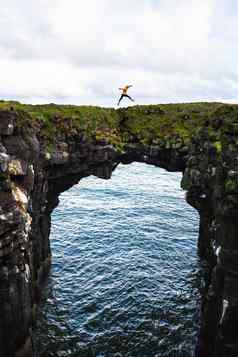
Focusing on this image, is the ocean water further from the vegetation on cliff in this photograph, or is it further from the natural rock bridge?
the vegetation on cliff

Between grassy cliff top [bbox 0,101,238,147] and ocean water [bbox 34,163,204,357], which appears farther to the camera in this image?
grassy cliff top [bbox 0,101,238,147]

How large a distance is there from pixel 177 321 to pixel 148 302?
13.7 ft

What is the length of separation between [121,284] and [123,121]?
2021cm

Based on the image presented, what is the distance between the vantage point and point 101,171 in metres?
41.1

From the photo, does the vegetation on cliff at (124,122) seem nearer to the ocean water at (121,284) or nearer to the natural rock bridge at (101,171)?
the natural rock bridge at (101,171)

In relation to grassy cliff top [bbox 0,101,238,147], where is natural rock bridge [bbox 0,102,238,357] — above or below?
below

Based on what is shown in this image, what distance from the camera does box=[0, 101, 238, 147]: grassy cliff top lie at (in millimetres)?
37188

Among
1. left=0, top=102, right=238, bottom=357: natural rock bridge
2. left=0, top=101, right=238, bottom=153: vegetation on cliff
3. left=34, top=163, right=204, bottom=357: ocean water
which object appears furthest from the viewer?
left=0, top=101, right=238, bottom=153: vegetation on cliff

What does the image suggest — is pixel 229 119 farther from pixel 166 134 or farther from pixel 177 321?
pixel 177 321

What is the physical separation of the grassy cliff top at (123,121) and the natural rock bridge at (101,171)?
0.38ft

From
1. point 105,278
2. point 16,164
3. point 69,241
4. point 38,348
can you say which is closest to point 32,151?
point 16,164

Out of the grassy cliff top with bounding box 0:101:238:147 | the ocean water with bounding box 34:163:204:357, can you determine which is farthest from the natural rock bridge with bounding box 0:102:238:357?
the ocean water with bounding box 34:163:204:357

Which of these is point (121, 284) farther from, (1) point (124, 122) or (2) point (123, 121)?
(2) point (123, 121)

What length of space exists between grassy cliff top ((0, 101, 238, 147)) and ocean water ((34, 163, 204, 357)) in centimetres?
1756
